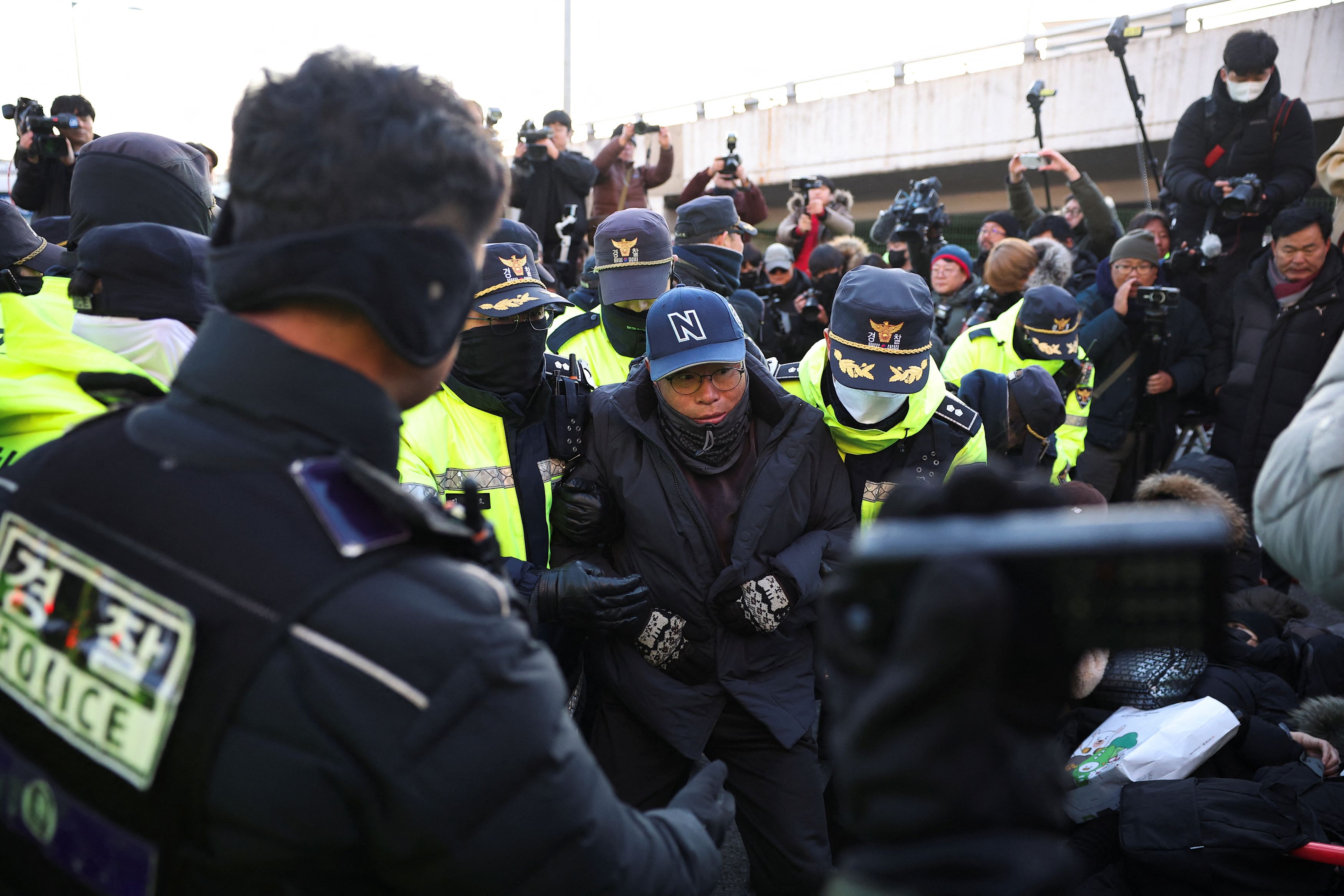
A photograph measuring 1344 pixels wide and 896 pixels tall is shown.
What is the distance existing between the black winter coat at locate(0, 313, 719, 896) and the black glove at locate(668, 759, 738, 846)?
0.28 metres

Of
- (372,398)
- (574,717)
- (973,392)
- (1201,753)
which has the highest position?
(372,398)

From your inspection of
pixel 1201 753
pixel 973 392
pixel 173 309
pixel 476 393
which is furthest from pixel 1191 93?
pixel 173 309

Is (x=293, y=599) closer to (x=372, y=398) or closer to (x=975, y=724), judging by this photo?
(x=372, y=398)

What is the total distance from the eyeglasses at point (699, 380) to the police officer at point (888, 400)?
0.43 metres

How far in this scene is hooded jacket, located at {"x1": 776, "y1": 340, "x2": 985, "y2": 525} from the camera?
2973 mm

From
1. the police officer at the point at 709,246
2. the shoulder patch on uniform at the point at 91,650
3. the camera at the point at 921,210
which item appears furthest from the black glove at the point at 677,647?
the camera at the point at 921,210

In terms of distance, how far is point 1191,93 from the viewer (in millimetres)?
11109

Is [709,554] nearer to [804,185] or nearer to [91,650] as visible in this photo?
[91,650]

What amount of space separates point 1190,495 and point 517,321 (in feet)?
9.63

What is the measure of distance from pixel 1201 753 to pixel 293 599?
3.08 m

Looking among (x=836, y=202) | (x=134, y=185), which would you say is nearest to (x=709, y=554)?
(x=134, y=185)

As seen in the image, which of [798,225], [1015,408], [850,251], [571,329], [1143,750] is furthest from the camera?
[798,225]

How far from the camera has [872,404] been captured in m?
2.96

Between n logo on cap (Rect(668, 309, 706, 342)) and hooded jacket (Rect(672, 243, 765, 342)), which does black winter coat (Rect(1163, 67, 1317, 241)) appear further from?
n logo on cap (Rect(668, 309, 706, 342))
